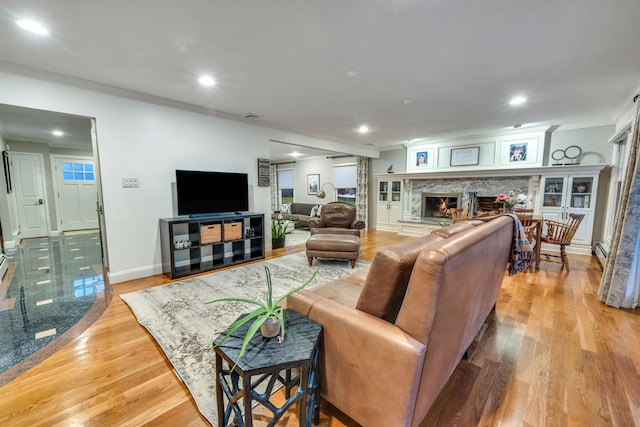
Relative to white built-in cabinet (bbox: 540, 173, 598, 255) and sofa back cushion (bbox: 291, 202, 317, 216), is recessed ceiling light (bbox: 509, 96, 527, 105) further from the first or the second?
sofa back cushion (bbox: 291, 202, 317, 216)

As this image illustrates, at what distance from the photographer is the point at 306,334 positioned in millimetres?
1279

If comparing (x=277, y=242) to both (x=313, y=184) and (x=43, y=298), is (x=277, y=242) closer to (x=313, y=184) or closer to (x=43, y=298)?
(x=43, y=298)

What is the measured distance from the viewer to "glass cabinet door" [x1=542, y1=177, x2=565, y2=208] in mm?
4945

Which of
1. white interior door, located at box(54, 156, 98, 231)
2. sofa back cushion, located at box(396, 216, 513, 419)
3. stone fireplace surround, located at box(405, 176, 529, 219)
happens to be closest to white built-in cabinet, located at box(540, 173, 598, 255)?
stone fireplace surround, located at box(405, 176, 529, 219)

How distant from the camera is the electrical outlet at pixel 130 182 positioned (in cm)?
331

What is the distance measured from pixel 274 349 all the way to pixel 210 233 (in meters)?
2.96

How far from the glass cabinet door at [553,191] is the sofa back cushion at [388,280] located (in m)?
5.40

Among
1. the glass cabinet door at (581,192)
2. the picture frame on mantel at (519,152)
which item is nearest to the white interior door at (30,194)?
the picture frame on mantel at (519,152)

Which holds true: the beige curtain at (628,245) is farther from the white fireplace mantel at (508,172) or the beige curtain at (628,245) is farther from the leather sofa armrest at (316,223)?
the leather sofa armrest at (316,223)

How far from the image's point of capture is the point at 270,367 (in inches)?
41.8

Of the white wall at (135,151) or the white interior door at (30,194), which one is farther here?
the white interior door at (30,194)

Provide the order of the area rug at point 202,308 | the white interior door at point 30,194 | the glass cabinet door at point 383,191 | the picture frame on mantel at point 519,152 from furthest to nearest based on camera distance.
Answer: the glass cabinet door at point 383,191 → the white interior door at point 30,194 → the picture frame on mantel at point 519,152 → the area rug at point 202,308

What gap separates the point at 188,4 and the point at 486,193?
623 cm

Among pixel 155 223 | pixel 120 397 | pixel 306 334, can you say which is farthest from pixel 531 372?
pixel 155 223
